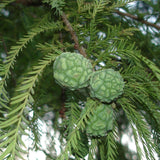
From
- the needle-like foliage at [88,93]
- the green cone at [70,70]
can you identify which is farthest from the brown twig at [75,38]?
the green cone at [70,70]

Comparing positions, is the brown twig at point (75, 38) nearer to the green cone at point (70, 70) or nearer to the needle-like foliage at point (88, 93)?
the needle-like foliage at point (88, 93)

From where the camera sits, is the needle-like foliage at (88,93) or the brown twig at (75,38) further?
the brown twig at (75,38)

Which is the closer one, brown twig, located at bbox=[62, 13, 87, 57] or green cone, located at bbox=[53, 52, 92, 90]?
green cone, located at bbox=[53, 52, 92, 90]

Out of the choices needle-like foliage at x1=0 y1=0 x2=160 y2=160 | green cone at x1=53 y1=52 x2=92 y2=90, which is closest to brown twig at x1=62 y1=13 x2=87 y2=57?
needle-like foliage at x1=0 y1=0 x2=160 y2=160

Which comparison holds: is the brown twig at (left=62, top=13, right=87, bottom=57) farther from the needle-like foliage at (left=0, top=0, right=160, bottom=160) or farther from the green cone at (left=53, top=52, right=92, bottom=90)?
the green cone at (left=53, top=52, right=92, bottom=90)

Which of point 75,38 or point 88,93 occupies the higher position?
point 75,38

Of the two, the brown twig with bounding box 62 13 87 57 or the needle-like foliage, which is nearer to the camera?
the needle-like foliage

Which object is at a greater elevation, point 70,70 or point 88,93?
point 70,70

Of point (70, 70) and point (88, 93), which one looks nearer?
point (70, 70)

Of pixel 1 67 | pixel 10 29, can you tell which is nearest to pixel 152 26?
pixel 1 67

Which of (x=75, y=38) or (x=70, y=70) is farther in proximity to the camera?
(x=75, y=38)

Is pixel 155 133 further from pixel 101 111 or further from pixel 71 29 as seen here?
pixel 71 29
